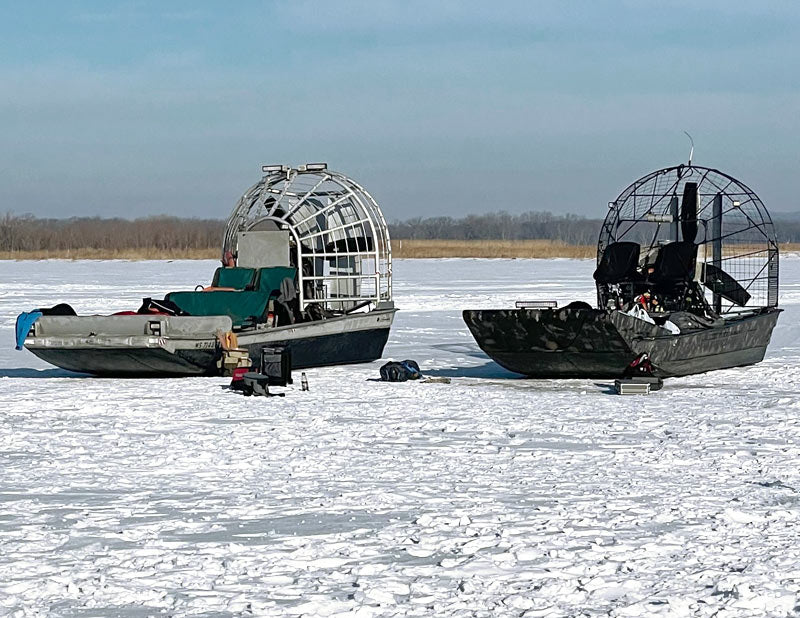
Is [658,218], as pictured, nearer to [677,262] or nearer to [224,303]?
[677,262]

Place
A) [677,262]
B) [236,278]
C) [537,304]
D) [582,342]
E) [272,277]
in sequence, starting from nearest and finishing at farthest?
[582,342], [537,304], [677,262], [272,277], [236,278]

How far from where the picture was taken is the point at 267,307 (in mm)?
13211

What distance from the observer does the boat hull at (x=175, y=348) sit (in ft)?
39.1

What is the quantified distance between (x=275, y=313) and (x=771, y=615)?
31.3 feet

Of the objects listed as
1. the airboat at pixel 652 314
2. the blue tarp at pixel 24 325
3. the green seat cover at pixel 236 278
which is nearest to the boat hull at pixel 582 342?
the airboat at pixel 652 314

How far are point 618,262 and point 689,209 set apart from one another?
1.41 metres

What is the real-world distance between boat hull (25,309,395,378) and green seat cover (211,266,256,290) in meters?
1.41

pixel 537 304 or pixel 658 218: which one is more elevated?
pixel 658 218

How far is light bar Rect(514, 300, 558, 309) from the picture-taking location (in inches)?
467

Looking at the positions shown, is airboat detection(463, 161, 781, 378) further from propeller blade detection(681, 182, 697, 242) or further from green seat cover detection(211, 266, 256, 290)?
green seat cover detection(211, 266, 256, 290)

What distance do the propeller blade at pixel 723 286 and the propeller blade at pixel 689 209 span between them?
466mm

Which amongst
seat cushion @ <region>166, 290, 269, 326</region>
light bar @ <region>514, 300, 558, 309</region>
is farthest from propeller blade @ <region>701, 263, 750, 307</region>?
seat cushion @ <region>166, 290, 269, 326</region>

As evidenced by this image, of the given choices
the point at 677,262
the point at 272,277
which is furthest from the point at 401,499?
the point at 677,262

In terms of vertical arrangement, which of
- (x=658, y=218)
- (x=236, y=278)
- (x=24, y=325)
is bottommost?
(x=24, y=325)
